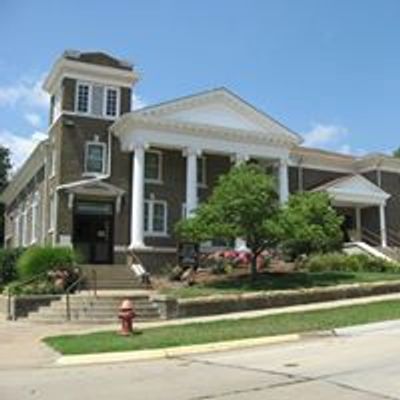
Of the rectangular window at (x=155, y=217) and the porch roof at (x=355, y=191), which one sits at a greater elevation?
the porch roof at (x=355, y=191)

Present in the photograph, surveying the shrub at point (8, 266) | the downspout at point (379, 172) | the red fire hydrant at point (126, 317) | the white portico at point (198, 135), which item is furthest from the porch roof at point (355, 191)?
the red fire hydrant at point (126, 317)

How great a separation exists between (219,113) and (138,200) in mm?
6421

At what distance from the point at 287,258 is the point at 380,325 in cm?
1645

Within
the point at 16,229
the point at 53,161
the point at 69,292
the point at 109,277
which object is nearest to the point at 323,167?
the point at 53,161

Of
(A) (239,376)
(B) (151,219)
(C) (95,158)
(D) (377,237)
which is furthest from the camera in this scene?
(D) (377,237)

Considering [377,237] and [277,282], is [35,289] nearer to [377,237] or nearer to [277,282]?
[277,282]

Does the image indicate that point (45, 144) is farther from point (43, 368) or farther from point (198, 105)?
point (43, 368)

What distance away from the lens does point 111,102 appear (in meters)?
35.9

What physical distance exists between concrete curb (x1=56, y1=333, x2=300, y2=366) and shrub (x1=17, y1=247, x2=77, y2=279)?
41.3 ft

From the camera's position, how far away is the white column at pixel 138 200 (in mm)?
33531

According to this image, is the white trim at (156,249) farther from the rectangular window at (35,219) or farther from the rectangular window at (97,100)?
the rectangular window at (35,219)

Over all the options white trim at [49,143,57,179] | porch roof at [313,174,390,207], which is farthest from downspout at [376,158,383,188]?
white trim at [49,143,57,179]

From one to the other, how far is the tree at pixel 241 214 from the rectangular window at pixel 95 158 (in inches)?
301

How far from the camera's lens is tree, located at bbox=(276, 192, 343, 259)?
1105 inches
